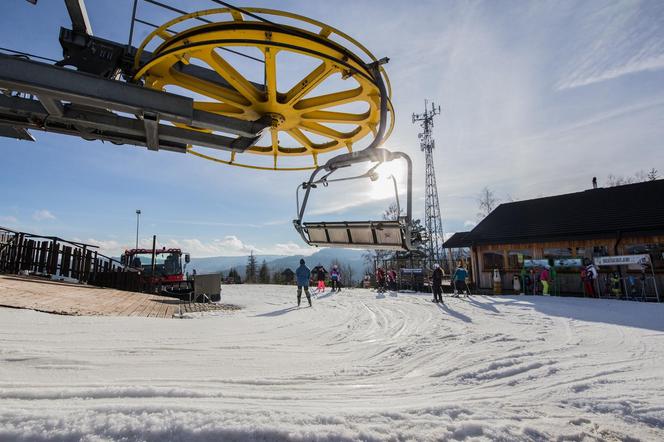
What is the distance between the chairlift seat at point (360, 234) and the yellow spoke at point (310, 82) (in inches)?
70.7

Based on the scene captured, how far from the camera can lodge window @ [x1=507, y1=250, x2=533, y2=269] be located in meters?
17.7

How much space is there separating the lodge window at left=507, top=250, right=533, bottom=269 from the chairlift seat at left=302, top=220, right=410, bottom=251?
16.1 metres

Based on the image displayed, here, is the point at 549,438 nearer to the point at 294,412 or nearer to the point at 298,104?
the point at 294,412

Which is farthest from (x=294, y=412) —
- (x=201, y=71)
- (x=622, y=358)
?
(x=622, y=358)

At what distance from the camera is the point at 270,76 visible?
3.39m

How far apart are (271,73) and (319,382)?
11.1 ft

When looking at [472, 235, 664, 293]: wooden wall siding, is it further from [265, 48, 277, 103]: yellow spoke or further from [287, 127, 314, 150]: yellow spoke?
[265, 48, 277, 103]: yellow spoke

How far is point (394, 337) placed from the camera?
258 inches

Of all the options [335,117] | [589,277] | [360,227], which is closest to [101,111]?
[335,117]

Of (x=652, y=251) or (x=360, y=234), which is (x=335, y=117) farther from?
(x=652, y=251)

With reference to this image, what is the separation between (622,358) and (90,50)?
321 inches

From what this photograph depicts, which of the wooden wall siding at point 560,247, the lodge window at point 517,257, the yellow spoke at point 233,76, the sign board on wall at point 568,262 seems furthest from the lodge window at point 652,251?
the yellow spoke at point 233,76

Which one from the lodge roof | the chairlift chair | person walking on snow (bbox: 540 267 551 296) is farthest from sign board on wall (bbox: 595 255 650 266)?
the chairlift chair

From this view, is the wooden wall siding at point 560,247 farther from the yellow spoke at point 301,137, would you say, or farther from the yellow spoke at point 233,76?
the yellow spoke at point 233,76
